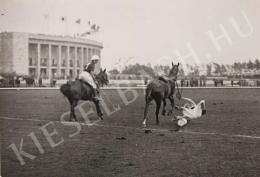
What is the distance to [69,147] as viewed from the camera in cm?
934

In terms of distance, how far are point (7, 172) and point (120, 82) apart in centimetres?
3036

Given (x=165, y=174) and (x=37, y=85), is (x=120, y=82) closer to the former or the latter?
(x=37, y=85)

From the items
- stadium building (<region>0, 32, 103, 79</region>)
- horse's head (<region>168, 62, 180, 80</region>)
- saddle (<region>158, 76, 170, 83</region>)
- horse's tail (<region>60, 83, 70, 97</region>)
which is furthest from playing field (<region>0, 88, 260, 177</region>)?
stadium building (<region>0, 32, 103, 79</region>)

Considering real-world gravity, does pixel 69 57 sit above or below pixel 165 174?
above

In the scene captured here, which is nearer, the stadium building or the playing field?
the playing field

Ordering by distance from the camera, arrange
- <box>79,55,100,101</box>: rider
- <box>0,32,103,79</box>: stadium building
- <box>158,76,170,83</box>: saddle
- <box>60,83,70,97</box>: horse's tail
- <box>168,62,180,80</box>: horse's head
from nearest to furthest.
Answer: <box>158,76,170,83</box>: saddle, <box>168,62,180,80</box>: horse's head, <box>60,83,70,97</box>: horse's tail, <box>79,55,100,101</box>: rider, <box>0,32,103,79</box>: stadium building

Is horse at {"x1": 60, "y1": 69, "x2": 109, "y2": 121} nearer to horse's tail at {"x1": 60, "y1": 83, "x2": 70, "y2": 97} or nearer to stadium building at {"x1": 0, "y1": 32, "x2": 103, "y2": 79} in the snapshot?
horse's tail at {"x1": 60, "y1": 83, "x2": 70, "y2": 97}

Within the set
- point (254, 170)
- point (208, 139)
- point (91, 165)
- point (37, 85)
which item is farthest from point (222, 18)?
point (37, 85)

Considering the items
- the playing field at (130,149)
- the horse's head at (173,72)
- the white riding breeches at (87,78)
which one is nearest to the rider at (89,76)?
the white riding breeches at (87,78)

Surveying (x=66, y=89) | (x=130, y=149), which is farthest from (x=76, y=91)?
(x=130, y=149)

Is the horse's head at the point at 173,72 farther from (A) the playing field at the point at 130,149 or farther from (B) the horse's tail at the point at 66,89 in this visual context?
(B) the horse's tail at the point at 66,89

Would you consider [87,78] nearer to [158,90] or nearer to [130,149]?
[158,90]

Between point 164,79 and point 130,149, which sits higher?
point 164,79

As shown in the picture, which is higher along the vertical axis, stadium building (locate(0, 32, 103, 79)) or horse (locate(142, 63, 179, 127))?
stadium building (locate(0, 32, 103, 79))
